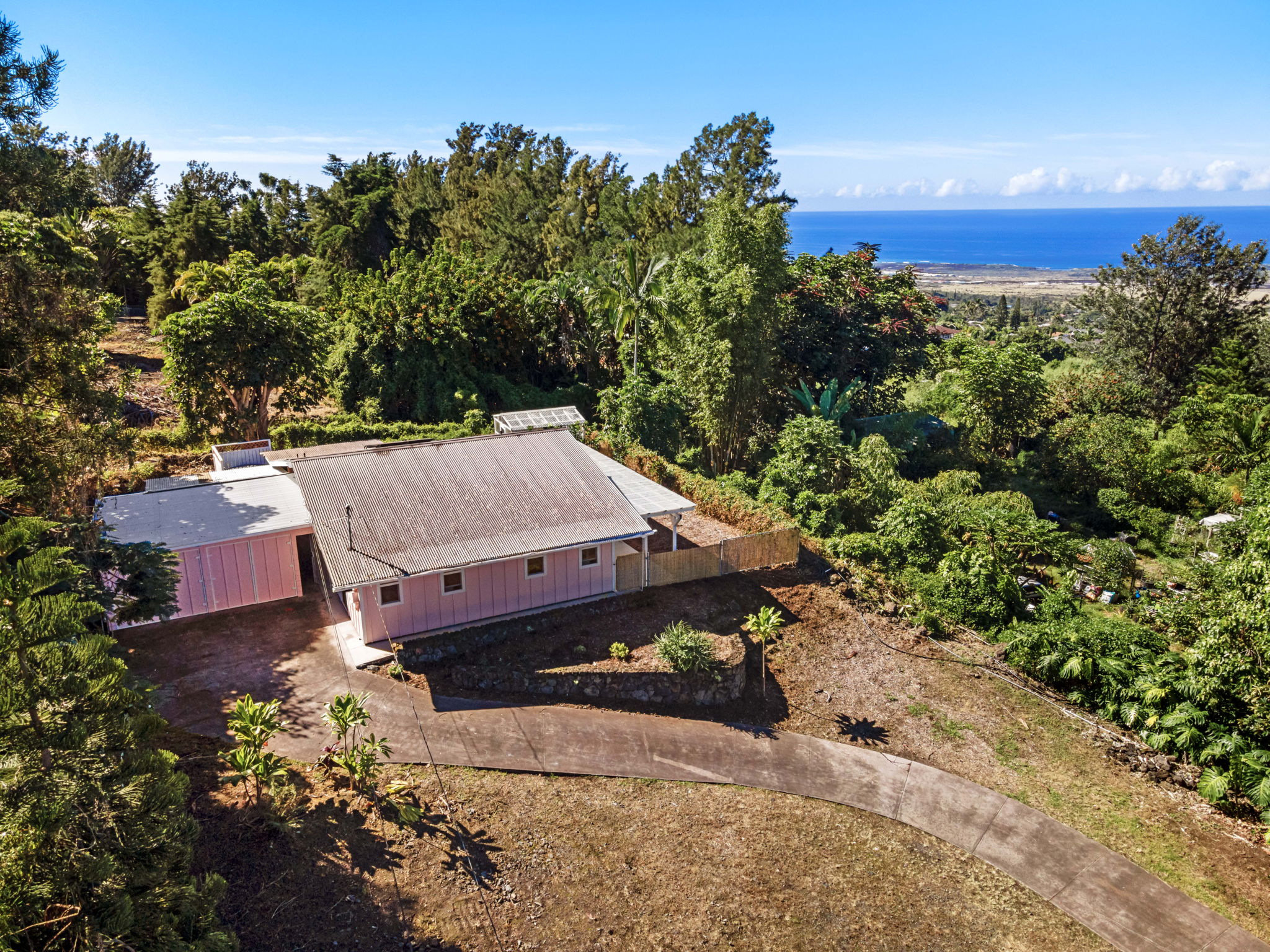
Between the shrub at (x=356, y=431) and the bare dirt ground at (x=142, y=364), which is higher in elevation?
the bare dirt ground at (x=142, y=364)

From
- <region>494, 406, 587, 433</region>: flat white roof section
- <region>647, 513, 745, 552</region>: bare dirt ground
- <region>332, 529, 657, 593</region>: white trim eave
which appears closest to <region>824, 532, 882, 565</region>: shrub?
<region>647, 513, 745, 552</region>: bare dirt ground

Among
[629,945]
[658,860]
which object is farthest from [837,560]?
[629,945]

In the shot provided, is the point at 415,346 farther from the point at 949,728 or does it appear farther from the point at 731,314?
the point at 949,728

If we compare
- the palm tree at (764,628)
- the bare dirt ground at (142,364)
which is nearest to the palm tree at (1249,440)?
the palm tree at (764,628)

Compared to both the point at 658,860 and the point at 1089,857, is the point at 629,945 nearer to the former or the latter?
the point at 658,860

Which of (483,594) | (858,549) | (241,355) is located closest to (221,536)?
(483,594)

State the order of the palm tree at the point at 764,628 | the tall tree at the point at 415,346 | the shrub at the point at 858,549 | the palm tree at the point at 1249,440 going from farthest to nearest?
the tall tree at the point at 415,346, the palm tree at the point at 1249,440, the shrub at the point at 858,549, the palm tree at the point at 764,628

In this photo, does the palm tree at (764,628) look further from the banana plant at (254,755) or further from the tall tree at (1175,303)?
the tall tree at (1175,303)
